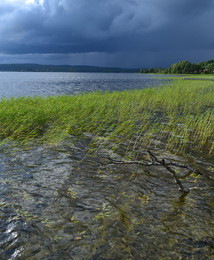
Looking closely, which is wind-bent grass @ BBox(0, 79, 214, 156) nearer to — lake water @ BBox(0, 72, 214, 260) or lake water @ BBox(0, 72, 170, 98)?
lake water @ BBox(0, 72, 214, 260)

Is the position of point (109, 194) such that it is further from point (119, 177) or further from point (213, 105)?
point (213, 105)

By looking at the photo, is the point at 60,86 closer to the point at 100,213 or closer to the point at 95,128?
Result: the point at 95,128

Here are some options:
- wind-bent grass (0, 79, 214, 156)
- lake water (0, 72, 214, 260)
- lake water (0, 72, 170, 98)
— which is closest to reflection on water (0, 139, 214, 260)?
lake water (0, 72, 214, 260)

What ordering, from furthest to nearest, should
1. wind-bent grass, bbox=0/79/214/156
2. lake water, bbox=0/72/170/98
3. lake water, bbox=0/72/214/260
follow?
lake water, bbox=0/72/170/98 < wind-bent grass, bbox=0/79/214/156 < lake water, bbox=0/72/214/260

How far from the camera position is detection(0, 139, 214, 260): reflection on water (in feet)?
13.3

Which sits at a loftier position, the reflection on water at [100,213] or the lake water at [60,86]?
the lake water at [60,86]

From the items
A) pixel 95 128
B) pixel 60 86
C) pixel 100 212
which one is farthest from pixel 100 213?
pixel 60 86

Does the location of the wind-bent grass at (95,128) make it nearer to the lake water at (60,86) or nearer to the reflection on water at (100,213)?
the reflection on water at (100,213)

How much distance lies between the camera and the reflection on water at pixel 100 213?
13.3 ft

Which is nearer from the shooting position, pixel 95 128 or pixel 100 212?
pixel 100 212

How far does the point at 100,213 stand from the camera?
5.17m

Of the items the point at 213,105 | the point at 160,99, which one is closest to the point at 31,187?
the point at 160,99

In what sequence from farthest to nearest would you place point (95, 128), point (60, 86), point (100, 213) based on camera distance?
1. point (60, 86)
2. point (95, 128)
3. point (100, 213)

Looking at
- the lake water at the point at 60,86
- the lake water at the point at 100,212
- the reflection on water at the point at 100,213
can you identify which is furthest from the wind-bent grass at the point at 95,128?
the lake water at the point at 60,86
